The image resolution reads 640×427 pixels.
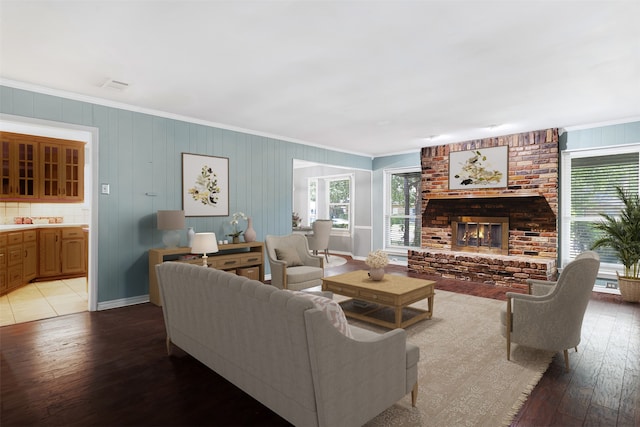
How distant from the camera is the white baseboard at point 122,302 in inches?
170

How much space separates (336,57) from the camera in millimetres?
3053

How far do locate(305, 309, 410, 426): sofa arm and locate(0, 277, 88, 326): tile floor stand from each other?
12.9 feet

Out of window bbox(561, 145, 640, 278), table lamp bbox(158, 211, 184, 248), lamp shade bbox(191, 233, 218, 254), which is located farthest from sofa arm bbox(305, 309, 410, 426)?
window bbox(561, 145, 640, 278)

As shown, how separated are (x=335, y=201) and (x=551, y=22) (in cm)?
735

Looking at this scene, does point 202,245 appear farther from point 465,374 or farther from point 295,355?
point 465,374

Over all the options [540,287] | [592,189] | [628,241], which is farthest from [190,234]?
A: [592,189]

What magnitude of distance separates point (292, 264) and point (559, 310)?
3270 millimetres

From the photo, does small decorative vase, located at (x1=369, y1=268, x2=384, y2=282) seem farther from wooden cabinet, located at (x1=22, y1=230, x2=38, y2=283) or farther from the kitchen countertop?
wooden cabinet, located at (x1=22, y1=230, x2=38, y2=283)

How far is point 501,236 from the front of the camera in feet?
20.5

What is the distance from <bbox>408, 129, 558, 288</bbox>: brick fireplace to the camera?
5.65 metres

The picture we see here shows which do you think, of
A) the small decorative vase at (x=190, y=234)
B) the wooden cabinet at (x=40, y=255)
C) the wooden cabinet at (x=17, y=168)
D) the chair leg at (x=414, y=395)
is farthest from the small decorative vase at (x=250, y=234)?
the chair leg at (x=414, y=395)

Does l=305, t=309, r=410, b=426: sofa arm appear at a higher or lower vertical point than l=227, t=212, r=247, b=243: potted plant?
lower

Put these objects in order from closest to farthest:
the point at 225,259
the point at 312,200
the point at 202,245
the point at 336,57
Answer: the point at 336,57
the point at 202,245
the point at 225,259
the point at 312,200

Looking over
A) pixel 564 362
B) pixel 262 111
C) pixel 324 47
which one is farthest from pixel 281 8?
pixel 564 362
